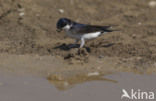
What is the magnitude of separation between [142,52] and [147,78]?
1092 millimetres

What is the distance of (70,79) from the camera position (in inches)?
208

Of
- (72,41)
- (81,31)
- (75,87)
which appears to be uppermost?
(81,31)

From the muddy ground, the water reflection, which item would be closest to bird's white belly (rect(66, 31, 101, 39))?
the muddy ground

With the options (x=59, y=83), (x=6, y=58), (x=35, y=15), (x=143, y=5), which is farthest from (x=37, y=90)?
(x=143, y=5)

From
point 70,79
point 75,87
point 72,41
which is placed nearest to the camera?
point 75,87

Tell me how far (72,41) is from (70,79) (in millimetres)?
2134

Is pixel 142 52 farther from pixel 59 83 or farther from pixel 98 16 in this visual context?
pixel 98 16

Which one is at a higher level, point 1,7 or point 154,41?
point 1,7

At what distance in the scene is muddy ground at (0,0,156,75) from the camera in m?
5.86

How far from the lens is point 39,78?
17.5ft

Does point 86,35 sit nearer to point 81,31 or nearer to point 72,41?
point 81,31

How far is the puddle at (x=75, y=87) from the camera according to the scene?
4668 mm

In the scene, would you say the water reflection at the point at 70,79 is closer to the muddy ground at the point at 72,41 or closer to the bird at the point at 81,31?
the muddy ground at the point at 72,41

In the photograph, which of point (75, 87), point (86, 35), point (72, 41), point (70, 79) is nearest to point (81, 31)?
point (86, 35)
